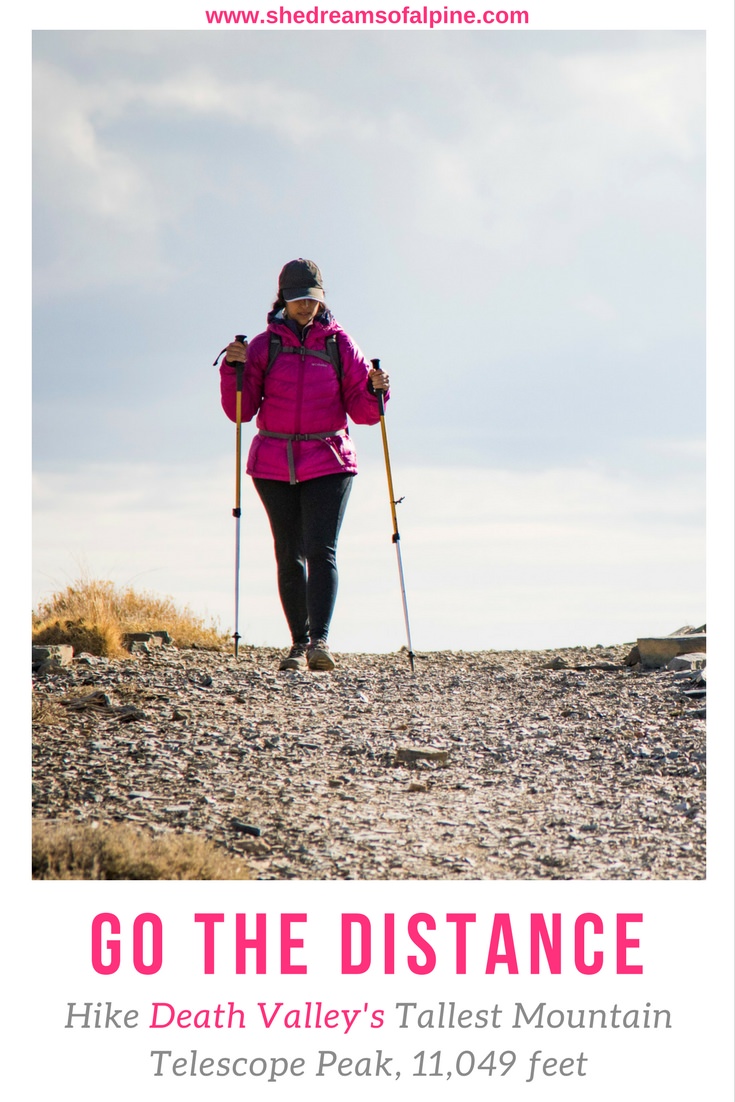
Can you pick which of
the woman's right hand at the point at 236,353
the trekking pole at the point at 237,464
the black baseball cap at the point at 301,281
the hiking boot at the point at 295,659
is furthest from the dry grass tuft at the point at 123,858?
the black baseball cap at the point at 301,281

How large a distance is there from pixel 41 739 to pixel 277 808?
232 centimetres

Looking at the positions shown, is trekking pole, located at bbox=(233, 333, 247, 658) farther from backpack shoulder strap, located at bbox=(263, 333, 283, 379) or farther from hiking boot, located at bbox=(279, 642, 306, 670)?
hiking boot, located at bbox=(279, 642, 306, 670)

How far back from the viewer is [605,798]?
6047mm

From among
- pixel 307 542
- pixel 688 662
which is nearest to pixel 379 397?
pixel 307 542

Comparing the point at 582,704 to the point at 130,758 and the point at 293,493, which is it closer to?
the point at 293,493

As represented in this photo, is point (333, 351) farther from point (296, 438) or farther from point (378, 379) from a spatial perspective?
point (296, 438)

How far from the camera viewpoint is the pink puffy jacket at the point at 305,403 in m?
9.32

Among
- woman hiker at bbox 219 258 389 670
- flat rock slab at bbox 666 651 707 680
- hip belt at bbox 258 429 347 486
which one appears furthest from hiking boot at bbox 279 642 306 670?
flat rock slab at bbox 666 651 707 680

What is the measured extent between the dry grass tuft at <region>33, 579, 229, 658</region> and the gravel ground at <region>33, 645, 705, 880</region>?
5.04ft

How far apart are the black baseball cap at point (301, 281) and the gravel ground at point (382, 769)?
139 inches

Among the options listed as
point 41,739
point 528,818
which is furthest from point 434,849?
point 41,739

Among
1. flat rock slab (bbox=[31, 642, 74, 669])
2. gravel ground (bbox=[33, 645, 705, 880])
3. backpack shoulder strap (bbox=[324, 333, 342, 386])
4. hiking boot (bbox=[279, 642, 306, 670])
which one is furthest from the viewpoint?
flat rock slab (bbox=[31, 642, 74, 669])

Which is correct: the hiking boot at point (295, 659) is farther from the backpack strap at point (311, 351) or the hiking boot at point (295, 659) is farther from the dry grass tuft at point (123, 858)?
the dry grass tuft at point (123, 858)

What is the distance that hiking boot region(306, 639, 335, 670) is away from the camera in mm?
9359
